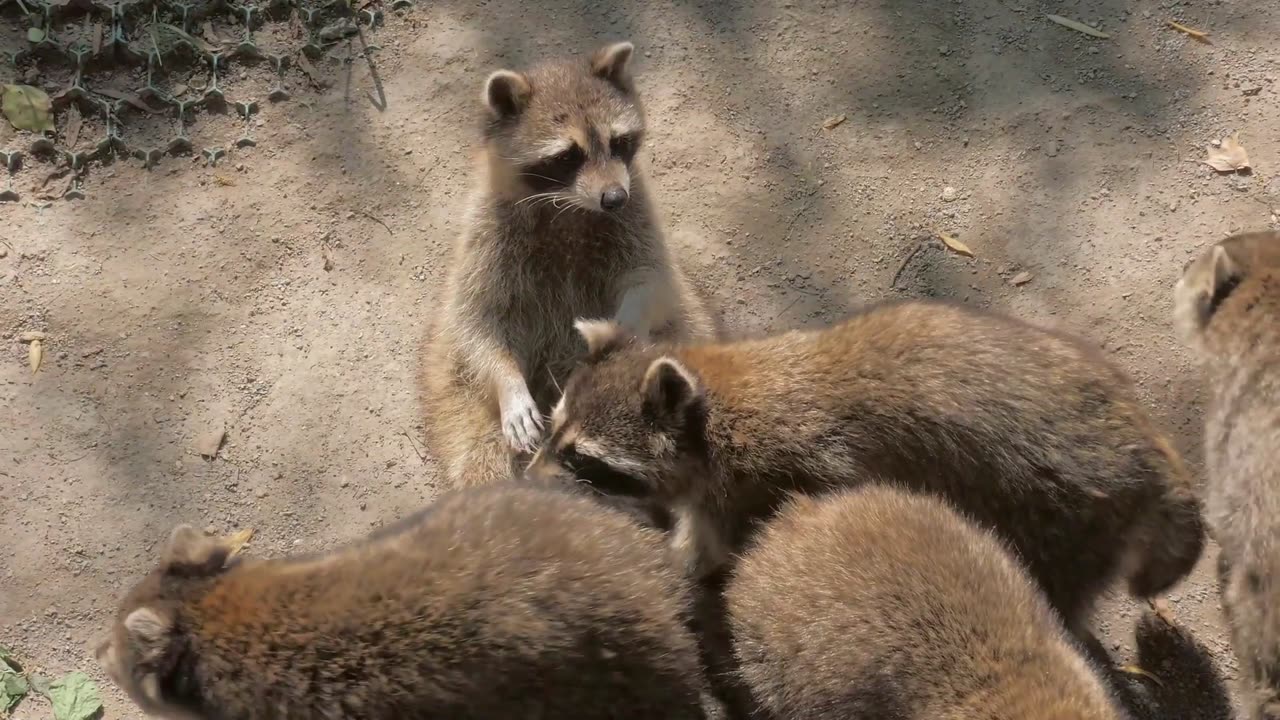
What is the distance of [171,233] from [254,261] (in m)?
0.42

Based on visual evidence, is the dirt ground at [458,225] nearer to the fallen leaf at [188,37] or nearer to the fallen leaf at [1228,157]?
the fallen leaf at [1228,157]

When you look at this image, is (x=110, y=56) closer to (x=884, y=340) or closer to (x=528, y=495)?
(x=528, y=495)

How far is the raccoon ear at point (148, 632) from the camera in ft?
9.19

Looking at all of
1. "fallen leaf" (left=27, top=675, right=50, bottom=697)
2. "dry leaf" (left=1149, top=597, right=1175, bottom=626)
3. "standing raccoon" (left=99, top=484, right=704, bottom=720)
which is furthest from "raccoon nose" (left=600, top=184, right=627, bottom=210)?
"fallen leaf" (left=27, top=675, right=50, bottom=697)

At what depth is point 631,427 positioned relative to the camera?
11.2 feet

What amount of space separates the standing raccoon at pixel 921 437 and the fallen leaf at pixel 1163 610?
31 centimetres

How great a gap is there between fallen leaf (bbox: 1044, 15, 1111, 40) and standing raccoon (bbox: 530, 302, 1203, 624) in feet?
7.79

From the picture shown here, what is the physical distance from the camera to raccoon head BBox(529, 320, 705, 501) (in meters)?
3.35

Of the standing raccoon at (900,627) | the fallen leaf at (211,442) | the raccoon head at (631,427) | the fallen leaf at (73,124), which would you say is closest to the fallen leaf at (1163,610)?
the standing raccoon at (900,627)

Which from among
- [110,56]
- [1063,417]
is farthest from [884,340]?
[110,56]

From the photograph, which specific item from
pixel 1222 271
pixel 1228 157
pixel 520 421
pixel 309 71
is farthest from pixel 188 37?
pixel 1228 157

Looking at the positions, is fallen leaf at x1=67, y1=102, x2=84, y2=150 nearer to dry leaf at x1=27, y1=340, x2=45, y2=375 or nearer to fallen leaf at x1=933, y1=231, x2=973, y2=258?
dry leaf at x1=27, y1=340, x2=45, y2=375

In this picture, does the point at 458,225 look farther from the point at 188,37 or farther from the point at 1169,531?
the point at 1169,531

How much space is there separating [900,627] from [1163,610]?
1499mm
